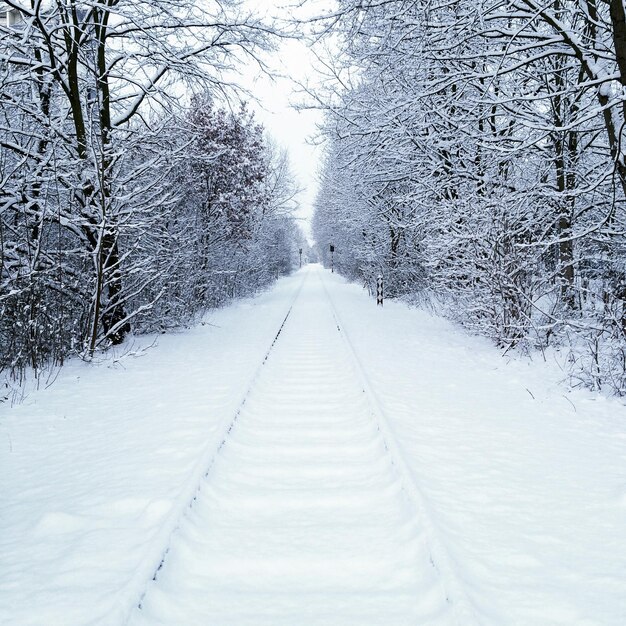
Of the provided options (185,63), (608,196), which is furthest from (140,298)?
(608,196)

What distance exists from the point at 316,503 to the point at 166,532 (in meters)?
1.11

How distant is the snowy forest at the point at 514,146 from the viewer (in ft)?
21.5

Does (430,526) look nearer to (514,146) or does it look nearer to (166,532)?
(166,532)

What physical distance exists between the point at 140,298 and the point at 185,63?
5.72 m

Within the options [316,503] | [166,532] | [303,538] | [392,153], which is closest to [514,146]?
[392,153]

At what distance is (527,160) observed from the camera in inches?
471

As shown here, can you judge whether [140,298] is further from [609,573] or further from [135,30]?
[609,573]

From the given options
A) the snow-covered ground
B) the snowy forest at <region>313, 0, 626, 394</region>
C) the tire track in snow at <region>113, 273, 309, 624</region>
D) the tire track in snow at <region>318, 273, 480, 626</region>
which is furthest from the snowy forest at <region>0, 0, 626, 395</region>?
the tire track in snow at <region>113, 273, 309, 624</region>

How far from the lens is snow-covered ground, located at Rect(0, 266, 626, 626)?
7.86 ft

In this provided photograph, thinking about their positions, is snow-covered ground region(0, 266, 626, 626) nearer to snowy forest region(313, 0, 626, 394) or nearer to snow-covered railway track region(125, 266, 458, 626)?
snow-covered railway track region(125, 266, 458, 626)

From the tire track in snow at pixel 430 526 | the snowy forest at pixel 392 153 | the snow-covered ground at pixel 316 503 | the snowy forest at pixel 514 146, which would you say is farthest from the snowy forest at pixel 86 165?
the tire track in snow at pixel 430 526

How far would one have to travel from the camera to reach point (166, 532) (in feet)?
9.31

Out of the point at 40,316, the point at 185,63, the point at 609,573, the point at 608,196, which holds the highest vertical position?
the point at 185,63

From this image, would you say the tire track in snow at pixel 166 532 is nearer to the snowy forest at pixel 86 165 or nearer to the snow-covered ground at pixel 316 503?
the snow-covered ground at pixel 316 503
